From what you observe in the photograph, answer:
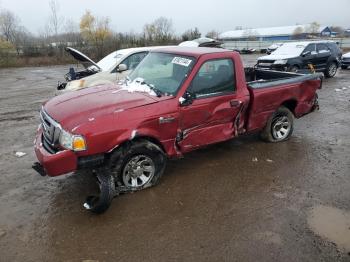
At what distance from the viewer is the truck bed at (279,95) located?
6.11m

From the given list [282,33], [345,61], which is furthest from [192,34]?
[282,33]

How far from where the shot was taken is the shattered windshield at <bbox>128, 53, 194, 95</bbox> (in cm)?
518

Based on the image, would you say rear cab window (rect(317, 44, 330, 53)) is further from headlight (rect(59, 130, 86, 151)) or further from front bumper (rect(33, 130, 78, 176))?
front bumper (rect(33, 130, 78, 176))

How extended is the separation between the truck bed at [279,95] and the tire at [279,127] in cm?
17

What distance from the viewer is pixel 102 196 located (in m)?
4.24

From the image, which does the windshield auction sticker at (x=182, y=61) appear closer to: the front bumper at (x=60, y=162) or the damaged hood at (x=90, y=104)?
the damaged hood at (x=90, y=104)

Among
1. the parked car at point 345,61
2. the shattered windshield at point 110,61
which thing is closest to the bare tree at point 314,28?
the parked car at point 345,61

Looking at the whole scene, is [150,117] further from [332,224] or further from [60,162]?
[332,224]

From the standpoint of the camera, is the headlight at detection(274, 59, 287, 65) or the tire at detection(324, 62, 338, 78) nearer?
the headlight at detection(274, 59, 287, 65)

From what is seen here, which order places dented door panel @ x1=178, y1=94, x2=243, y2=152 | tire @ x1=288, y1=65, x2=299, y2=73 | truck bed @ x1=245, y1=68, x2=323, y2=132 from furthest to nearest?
tire @ x1=288, y1=65, x2=299, y2=73, truck bed @ x1=245, y1=68, x2=323, y2=132, dented door panel @ x1=178, y1=94, x2=243, y2=152

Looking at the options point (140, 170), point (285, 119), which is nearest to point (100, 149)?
point (140, 170)

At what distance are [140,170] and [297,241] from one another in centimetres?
221

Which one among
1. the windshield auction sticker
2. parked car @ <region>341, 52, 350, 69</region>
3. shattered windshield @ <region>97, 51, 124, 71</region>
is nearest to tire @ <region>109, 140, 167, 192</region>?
the windshield auction sticker

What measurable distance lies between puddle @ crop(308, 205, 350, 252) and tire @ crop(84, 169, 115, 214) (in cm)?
247
